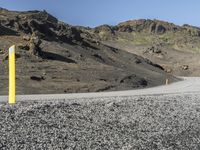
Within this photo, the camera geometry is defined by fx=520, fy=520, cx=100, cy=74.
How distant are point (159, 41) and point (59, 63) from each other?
97764mm

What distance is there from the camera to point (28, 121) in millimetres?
11758

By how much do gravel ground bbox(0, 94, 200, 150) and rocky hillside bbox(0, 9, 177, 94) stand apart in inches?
723

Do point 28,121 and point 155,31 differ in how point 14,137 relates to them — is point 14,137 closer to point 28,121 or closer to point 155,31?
point 28,121

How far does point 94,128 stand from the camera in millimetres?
12391

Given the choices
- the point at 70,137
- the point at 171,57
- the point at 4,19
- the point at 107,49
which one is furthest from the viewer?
the point at 171,57

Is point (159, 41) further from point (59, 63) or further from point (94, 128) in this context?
point (94, 128)

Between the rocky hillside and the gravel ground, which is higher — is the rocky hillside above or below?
above

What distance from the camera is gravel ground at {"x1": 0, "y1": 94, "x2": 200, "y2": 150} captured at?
34.3 feet

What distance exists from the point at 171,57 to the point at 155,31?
156 ft

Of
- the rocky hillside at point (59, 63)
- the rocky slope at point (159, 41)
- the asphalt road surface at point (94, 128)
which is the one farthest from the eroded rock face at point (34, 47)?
the rocky slope at point (159, 41)

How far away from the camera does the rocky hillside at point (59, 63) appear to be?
38719 millimetres

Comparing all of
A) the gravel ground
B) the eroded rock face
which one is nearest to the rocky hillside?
the eroded rock face

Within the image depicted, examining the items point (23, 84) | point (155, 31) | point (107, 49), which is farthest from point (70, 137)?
point (155, 31)

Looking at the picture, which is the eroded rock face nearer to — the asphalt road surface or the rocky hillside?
the rocky hillside
